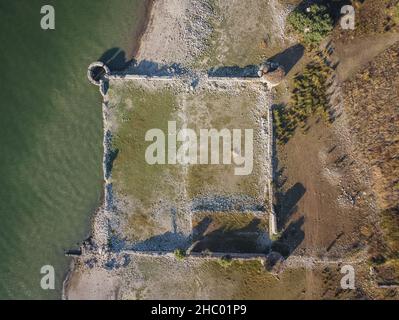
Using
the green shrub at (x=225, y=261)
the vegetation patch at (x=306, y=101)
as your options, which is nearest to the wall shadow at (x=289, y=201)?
the vegetation patch at (x=306, y=101)

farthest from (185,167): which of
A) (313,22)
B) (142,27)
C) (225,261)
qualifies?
(313,22)

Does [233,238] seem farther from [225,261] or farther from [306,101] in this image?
Result: [306,101]

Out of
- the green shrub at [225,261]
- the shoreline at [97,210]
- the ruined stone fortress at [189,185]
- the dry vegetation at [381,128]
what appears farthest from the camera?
the shoreline at [97,210]

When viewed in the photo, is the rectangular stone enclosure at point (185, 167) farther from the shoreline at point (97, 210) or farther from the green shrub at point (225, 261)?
the green shrub at point (225, 261)

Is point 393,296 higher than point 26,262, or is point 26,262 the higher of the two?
point 26,262

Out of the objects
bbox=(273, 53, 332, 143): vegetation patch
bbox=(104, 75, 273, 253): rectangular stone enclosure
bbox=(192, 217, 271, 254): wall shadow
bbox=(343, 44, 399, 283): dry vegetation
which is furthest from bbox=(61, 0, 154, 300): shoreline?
bbox=(343, 44, 399, 283): dry vegetation

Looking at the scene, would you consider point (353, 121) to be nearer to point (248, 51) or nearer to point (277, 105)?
point (277, 105)

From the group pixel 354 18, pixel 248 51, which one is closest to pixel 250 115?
pixel 248 51
